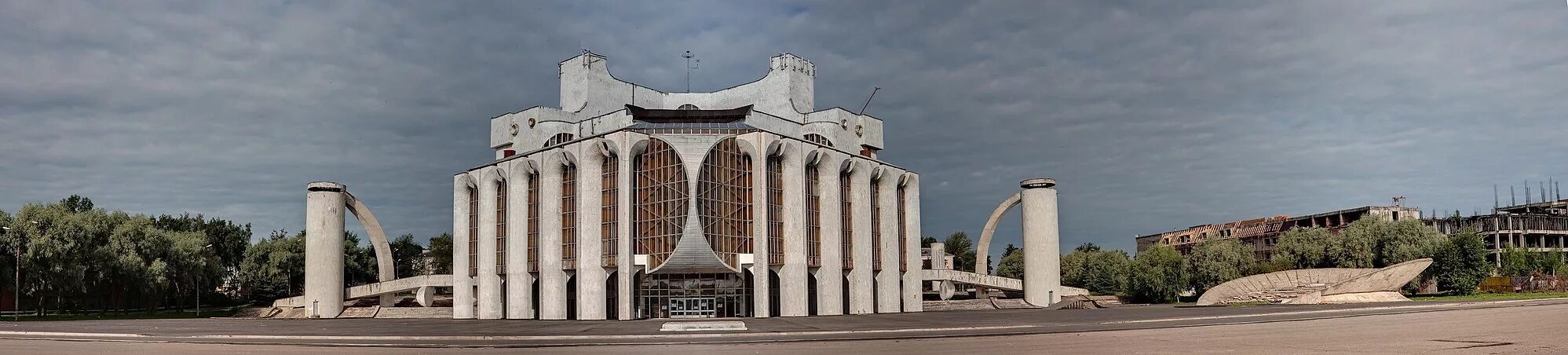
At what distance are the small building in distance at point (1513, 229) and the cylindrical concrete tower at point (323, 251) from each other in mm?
105837

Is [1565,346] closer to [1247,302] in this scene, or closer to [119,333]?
[119,333]

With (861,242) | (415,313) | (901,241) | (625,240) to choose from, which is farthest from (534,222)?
(901,241)

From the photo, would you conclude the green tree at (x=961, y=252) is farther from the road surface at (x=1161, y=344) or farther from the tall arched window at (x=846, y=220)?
the road surface at (x=1161, y=344)

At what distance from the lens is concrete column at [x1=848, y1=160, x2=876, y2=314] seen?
6656 cm

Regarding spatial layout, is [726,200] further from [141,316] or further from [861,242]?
[141,316]

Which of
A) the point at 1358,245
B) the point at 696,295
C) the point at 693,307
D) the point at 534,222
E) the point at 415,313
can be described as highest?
the point at 534,222

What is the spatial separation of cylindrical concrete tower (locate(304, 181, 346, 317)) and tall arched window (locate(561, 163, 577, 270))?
20.7m

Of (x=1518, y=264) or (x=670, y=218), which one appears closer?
(x=670, y=218)

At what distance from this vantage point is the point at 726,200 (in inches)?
2389

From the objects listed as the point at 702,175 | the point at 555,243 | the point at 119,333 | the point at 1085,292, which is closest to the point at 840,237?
the point at 702,175

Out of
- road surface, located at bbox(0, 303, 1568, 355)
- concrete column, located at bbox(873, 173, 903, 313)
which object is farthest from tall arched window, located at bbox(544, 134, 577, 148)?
road surface, located at bbox(0, 303, 1568, 355)

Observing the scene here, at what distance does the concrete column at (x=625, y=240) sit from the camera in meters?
58.7

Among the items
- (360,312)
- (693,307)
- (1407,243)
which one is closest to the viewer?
(693,307)

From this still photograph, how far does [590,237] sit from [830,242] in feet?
47.7
